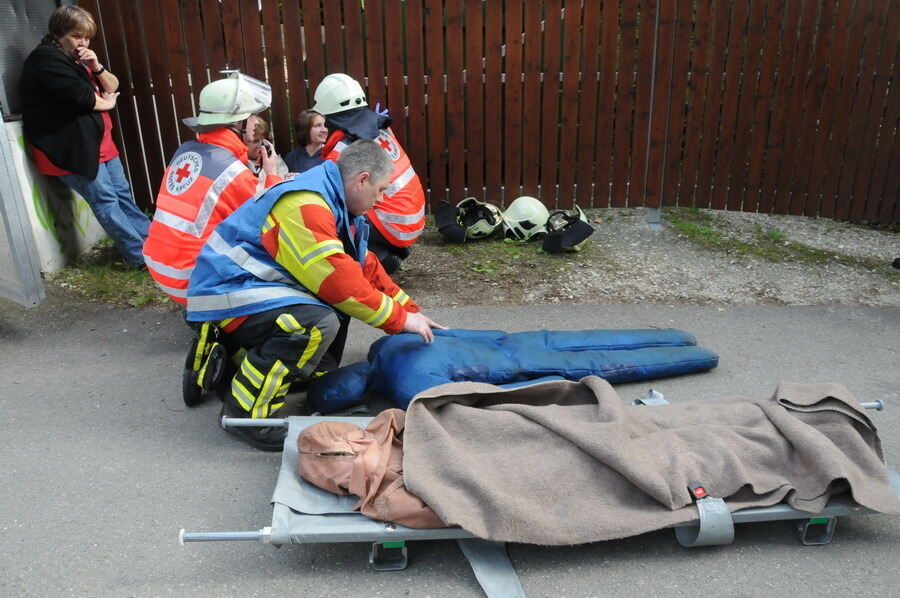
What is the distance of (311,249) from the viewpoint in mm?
3264

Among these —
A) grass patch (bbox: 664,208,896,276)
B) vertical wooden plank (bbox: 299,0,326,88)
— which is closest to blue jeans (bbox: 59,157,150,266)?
vertical wooden plank (bbox: 299,0,326,88)

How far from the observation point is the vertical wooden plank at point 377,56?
6230 mm

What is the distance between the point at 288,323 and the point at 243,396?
41 cm

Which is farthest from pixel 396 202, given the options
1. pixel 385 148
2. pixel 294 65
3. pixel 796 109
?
pixel 796 109

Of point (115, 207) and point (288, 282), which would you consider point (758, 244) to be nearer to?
point (288, 282)

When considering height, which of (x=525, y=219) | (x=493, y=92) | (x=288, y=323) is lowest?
(x=525, y=219)

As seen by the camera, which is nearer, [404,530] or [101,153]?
[404,530]

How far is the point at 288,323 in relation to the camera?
3348mm

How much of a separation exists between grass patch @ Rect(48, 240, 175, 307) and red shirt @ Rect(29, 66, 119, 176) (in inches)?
30.2

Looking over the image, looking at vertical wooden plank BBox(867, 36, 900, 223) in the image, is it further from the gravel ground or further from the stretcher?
the stretcher

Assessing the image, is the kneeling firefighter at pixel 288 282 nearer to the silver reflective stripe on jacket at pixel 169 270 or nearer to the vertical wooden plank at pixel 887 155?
the silver reflective stripe on jacket at pixel 169 270

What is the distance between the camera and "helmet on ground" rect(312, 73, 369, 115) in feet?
17.8

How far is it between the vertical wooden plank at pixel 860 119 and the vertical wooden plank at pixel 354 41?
449 centimetres

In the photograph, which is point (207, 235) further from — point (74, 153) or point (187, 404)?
point (74, 153)
